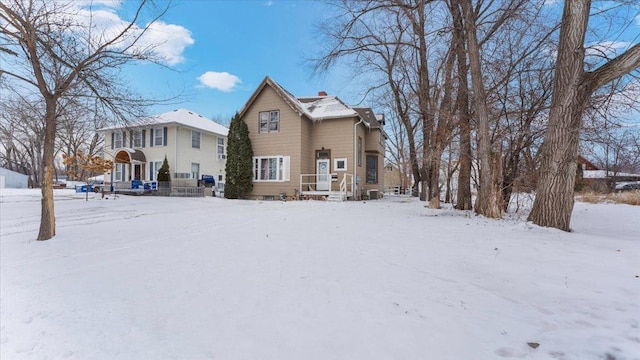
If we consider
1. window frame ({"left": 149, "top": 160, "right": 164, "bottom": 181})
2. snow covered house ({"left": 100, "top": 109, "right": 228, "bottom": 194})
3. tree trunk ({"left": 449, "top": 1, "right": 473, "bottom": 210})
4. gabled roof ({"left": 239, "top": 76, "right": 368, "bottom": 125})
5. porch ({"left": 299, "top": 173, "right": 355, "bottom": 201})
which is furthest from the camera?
window frame ({"left": 149, "top": 160, "right": 164, "bottom": 181})

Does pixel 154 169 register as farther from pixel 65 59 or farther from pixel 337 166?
pixel 65 59

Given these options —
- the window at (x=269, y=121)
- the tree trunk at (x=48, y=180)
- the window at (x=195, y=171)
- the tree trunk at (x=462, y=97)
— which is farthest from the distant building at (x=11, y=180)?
the tree trunk at (x=462, y=97)

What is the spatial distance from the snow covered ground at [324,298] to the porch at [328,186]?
10.6 m

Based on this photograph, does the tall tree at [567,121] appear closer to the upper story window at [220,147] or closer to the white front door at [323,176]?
the white front door at [323,176]

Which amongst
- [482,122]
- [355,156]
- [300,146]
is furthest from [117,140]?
[482,122]

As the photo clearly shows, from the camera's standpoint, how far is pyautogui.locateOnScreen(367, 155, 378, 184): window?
20570mm

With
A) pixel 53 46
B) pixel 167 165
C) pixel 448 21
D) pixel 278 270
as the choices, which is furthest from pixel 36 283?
pixel 167 165

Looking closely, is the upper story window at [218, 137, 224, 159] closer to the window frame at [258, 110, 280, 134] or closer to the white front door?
the window frame at [258, 110, 280, 134]

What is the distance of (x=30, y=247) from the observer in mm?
5465

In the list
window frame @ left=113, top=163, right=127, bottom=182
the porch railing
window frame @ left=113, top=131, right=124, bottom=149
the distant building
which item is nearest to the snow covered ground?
the porch railing

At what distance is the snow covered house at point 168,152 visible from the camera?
2075 cm

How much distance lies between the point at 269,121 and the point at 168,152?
8.50 m

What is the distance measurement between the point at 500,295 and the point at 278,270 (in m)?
2.43

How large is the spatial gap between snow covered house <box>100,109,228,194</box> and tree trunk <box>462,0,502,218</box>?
17698mm
